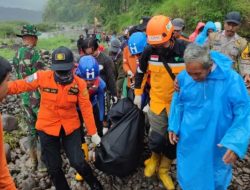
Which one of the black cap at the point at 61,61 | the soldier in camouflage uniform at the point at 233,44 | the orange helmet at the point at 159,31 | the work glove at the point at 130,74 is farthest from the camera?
the work glove at the point at 130,74

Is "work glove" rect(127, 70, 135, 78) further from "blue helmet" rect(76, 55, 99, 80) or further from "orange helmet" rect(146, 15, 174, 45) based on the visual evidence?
"orange helmet" rect(146, 15, 174, 45)

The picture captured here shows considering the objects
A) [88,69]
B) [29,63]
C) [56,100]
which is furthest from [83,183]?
[29,63]

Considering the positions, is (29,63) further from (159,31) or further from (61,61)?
(159,31)

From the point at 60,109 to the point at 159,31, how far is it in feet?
4.55

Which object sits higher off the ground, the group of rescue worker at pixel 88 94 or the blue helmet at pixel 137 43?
the blue helmet at pixel 137 43

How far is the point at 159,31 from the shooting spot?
3918 millimetres

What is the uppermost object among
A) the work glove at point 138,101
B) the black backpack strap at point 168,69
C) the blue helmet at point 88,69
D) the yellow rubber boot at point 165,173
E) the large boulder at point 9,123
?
the black backpack strap at point 168,69

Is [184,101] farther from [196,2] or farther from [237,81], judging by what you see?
[196,2]

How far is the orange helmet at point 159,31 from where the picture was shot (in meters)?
3.92

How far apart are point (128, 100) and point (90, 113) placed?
2.75ft

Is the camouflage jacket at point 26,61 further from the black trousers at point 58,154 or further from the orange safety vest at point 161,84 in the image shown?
the orange safety vest at point 161,84

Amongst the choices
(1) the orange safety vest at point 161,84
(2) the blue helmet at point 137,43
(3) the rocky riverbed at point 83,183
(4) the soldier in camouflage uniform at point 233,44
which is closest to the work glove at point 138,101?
(1) the orange safety vest at point 161,84

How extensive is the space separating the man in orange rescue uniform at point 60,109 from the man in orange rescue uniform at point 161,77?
0.74 meters

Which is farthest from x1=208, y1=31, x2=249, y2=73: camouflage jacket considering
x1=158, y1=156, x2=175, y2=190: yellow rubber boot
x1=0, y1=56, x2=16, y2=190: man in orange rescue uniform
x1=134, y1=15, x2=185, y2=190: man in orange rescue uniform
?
x1=0, y1=56, x2=16, y2=190: man in orange rescue uniform
